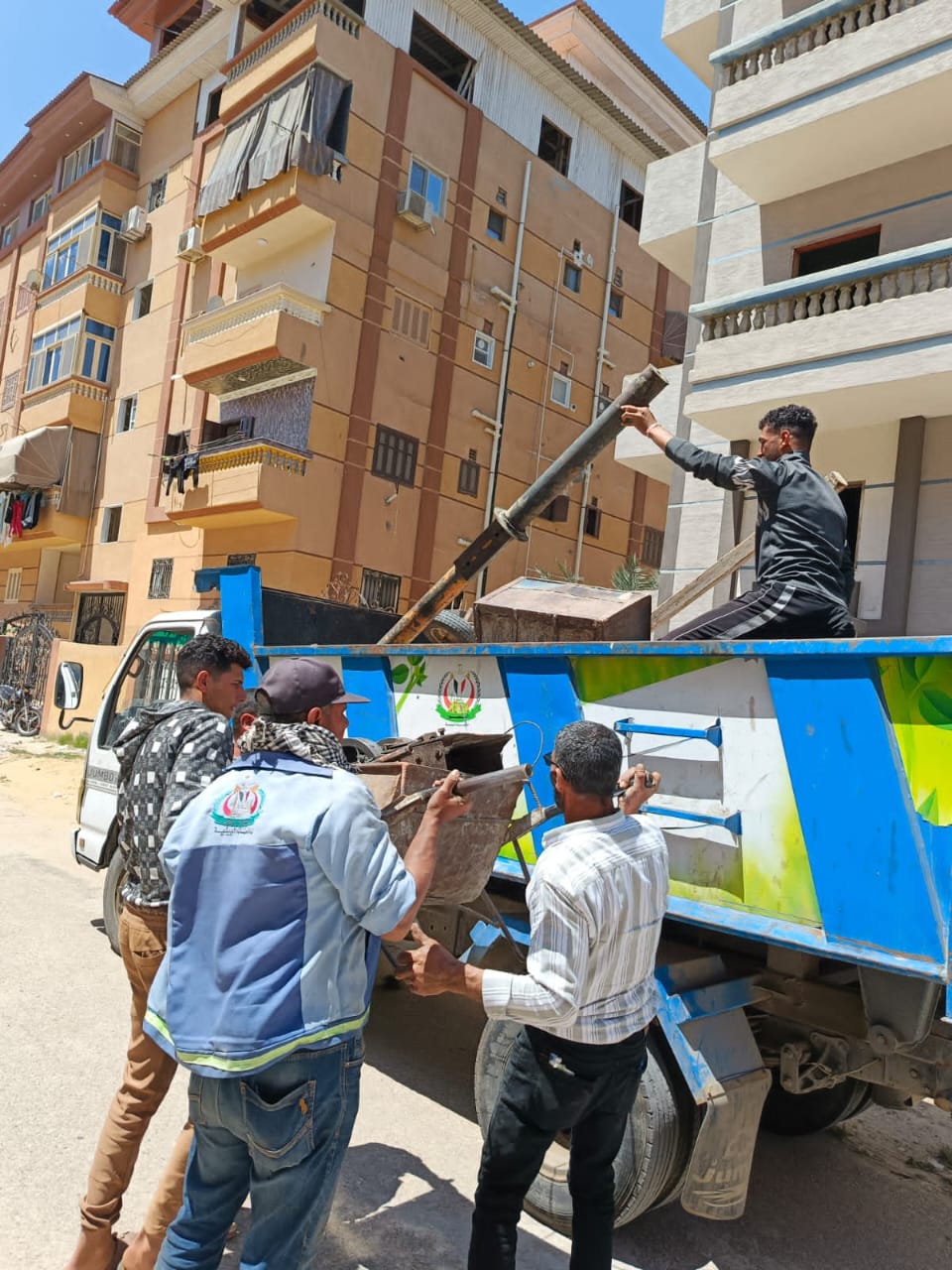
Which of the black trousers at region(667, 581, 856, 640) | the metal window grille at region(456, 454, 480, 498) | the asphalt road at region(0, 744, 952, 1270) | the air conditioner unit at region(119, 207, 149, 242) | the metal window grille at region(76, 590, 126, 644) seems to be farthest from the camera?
the air conditioner unit at region(119, 207, 149, 242)

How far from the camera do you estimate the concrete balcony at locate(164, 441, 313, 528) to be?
55.7 feet

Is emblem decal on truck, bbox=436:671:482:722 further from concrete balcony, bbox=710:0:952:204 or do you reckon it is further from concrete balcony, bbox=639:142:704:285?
concrete balcony, bbox=639:142:704:285

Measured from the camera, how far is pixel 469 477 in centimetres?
2084

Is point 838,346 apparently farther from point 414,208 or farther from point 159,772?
point 414,208

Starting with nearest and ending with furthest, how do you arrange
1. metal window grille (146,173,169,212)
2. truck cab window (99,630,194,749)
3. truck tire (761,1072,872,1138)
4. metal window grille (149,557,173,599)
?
1. truck tire (761,1072,872,1138)
2. truck cab window (99,630,194,749)
3. metal window grille (149,557,173,599)
4. metal window grille (146,173,169,212)

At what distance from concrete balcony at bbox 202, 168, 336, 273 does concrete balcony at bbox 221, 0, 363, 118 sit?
2242 mm

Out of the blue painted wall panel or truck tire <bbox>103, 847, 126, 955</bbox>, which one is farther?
truck tire <bbox>103, 847, 126, 955</bbox>

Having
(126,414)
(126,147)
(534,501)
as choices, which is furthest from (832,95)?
(126,147)

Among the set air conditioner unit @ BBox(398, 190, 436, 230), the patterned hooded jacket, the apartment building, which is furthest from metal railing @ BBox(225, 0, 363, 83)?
the patterned hooded jacket

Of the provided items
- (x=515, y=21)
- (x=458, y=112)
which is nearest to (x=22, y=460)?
(x=458, y=112)

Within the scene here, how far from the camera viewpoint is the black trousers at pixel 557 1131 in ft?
7.92

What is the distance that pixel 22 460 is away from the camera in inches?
943

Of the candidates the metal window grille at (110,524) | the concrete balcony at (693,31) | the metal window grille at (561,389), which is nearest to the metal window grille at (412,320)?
the metal window grille at (561,389)

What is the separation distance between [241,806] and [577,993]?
0.97 metres
